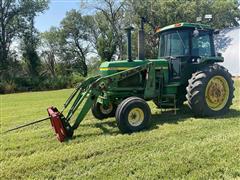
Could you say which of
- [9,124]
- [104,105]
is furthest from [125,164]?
[9,124]

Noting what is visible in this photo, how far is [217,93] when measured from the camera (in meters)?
6.30

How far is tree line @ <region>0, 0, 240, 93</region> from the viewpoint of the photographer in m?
25.2

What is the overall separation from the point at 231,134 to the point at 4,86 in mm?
20544

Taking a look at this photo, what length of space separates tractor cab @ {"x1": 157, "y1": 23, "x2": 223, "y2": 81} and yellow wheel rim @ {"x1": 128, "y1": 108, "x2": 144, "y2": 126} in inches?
65.4

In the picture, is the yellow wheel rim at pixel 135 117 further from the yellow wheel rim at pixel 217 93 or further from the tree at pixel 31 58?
the tree at pixel 31 58

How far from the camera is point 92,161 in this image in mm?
3846

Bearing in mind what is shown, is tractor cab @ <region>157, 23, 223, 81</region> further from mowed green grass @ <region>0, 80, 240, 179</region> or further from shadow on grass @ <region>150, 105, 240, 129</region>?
mowed green grass @ <region>0, 80, 240, 179</region>

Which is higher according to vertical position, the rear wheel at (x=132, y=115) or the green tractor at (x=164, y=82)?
the green tractor at (x=164, y=82)

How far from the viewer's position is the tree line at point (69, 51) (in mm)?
25172

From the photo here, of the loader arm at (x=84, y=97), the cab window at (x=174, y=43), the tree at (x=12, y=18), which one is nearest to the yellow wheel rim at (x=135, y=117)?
the loader arm at (x=84, y=97)

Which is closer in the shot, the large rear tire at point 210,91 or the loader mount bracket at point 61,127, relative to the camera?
the loader mount bracket at point 61,127

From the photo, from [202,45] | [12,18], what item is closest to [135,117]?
[202,45]

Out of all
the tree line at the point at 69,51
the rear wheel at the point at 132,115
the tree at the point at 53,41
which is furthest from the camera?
the tree at the point at 53,41

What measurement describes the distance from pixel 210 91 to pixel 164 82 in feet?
3.39
